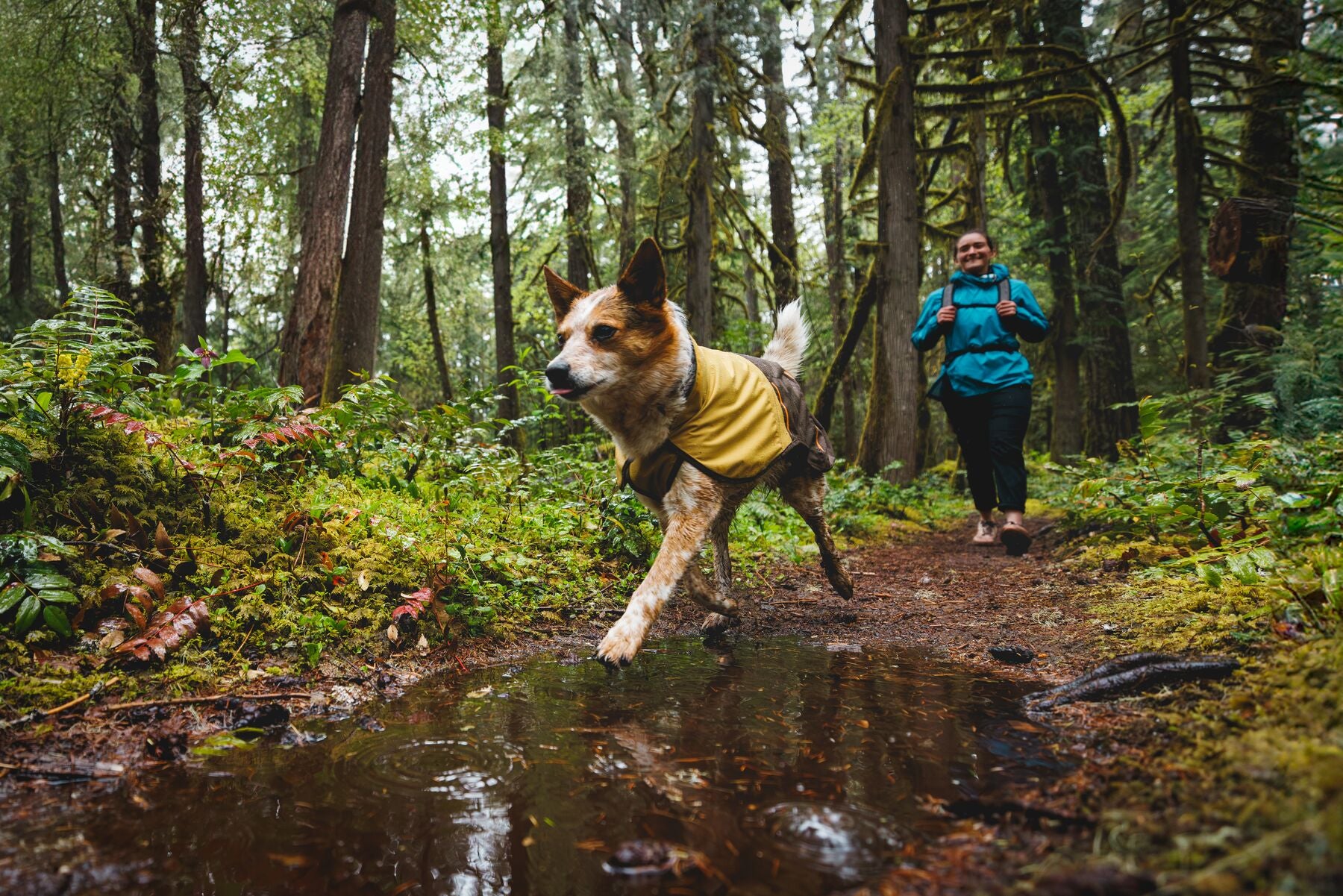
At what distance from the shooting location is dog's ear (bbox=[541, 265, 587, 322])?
4039mm

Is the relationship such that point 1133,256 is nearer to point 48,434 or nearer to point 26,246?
point 48,434

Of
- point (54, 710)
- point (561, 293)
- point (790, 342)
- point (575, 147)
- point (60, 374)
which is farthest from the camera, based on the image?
point (575, 147)

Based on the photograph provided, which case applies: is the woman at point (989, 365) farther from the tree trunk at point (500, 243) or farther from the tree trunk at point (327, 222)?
the tree trunk at point (500, 243)

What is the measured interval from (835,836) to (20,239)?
23822mm

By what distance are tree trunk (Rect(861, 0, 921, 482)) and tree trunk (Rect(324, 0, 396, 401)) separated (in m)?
6.15

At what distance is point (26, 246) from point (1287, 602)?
23.7m

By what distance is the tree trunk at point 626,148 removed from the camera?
13253mm

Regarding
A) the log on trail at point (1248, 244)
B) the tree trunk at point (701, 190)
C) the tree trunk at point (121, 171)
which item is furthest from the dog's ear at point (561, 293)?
the tree trunk at point (121, 171)

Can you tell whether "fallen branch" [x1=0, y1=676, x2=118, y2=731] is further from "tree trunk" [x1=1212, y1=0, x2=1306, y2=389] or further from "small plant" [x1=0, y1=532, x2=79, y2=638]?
"tree trunk" [x1=1212, y1=0, x2=1306, y2=389]

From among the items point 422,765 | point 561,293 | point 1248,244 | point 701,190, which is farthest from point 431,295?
point 422,765

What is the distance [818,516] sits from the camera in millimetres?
4797

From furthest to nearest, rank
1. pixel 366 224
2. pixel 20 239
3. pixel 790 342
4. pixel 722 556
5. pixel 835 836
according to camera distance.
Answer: pixel 20 239 → pixel 366 224 → pixel 790 342 → pixel 722 556 → pixel 835 836

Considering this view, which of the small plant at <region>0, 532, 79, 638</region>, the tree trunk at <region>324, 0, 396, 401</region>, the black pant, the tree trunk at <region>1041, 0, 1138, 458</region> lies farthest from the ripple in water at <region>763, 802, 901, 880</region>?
the tree trunk at <region>1041, 0, 1138, 458</region>

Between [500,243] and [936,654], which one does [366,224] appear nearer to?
[936,654]
